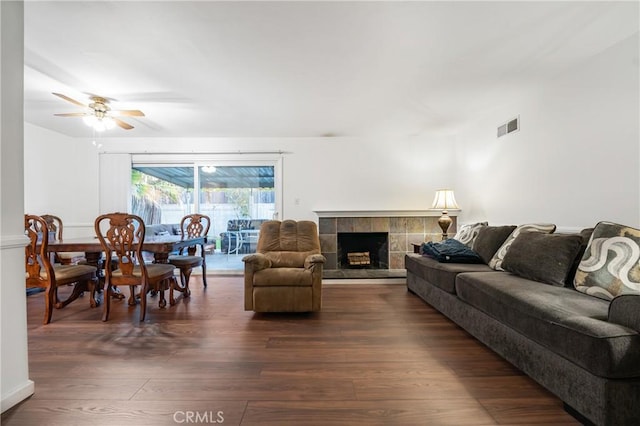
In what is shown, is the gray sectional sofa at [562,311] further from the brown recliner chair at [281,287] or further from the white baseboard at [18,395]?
the white baseboard at [18,395]

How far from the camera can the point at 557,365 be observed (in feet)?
4.77

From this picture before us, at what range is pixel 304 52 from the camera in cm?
233

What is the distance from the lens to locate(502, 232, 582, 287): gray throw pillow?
2018mm

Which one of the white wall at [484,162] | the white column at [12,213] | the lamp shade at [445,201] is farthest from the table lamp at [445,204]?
the white column at [12,213]

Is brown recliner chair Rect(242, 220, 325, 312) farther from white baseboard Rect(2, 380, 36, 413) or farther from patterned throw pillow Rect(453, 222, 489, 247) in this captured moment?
patterned throw pillow Rect(453, 222, 489, 247)

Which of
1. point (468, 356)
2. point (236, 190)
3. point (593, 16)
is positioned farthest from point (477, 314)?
point (236, 190)

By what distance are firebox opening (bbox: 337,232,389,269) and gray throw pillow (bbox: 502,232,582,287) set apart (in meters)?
2.59

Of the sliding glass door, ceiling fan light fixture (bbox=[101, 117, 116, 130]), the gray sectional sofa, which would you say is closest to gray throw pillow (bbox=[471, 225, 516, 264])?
the gray sectional sofa

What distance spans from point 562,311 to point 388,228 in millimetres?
3268

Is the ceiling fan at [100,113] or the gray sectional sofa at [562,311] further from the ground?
the ceiling fan at [100,113]

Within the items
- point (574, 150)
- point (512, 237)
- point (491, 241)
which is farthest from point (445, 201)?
point (574, 150)

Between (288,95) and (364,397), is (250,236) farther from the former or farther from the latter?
(364,397)

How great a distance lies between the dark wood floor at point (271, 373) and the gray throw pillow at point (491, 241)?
84 cm

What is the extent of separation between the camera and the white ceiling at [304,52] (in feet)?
6.14
